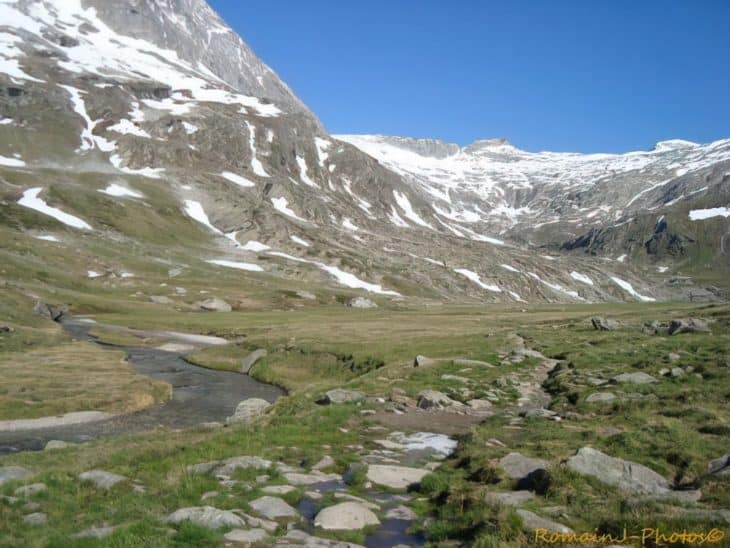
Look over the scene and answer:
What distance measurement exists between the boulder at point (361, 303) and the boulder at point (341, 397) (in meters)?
119

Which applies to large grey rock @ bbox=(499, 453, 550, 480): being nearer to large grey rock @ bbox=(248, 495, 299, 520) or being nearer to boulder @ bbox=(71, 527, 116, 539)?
large grey rock @ bbox=(248, 495, 299, 520)

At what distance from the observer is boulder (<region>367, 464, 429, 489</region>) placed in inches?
639

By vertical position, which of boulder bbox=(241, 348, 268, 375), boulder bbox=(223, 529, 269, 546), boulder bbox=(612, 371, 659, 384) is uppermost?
boulder bbox=(612, 371, 659, 384)

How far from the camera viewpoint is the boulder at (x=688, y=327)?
46.8 m

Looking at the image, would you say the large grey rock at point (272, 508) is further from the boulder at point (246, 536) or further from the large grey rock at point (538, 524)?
the large grey rock at point (538, 524)

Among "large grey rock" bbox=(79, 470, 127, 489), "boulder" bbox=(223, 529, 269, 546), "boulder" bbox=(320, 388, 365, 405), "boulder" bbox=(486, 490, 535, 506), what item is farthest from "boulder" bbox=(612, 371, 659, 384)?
"large grey rock" bbox=(79, 470, 127, 489)


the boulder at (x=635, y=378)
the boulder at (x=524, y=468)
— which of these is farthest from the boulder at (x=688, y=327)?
the boulder at (x=524, y=468)

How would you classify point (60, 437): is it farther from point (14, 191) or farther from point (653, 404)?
point (14, 191)

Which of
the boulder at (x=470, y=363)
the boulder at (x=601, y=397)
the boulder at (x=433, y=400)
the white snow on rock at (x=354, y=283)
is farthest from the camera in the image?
the white snow on rock at (x=354, y=283)

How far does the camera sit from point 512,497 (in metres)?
13.5

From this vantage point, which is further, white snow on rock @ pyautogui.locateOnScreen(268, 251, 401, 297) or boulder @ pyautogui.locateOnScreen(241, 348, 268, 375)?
white snow on rock @ pyautogui.locateOnScreen(268, 251, 401, 297)

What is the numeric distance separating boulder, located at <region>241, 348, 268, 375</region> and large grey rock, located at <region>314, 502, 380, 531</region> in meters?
45.1

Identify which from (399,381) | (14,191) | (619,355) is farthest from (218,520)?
(14,191)

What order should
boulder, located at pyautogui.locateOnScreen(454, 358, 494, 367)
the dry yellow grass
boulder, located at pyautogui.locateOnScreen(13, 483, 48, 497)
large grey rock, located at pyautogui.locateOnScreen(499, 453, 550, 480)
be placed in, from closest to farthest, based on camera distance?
1. boulder, located at pyautogui.locateOnScreen(13, 483, 48, 497)
2. large grey rock, located at pyautogui.locateOnScreen(499, 453, 550, 480)
3. the dry yellow grass
4. boulder, located at pyautogui.locateOnScreen(454, 358, 494, 367)
